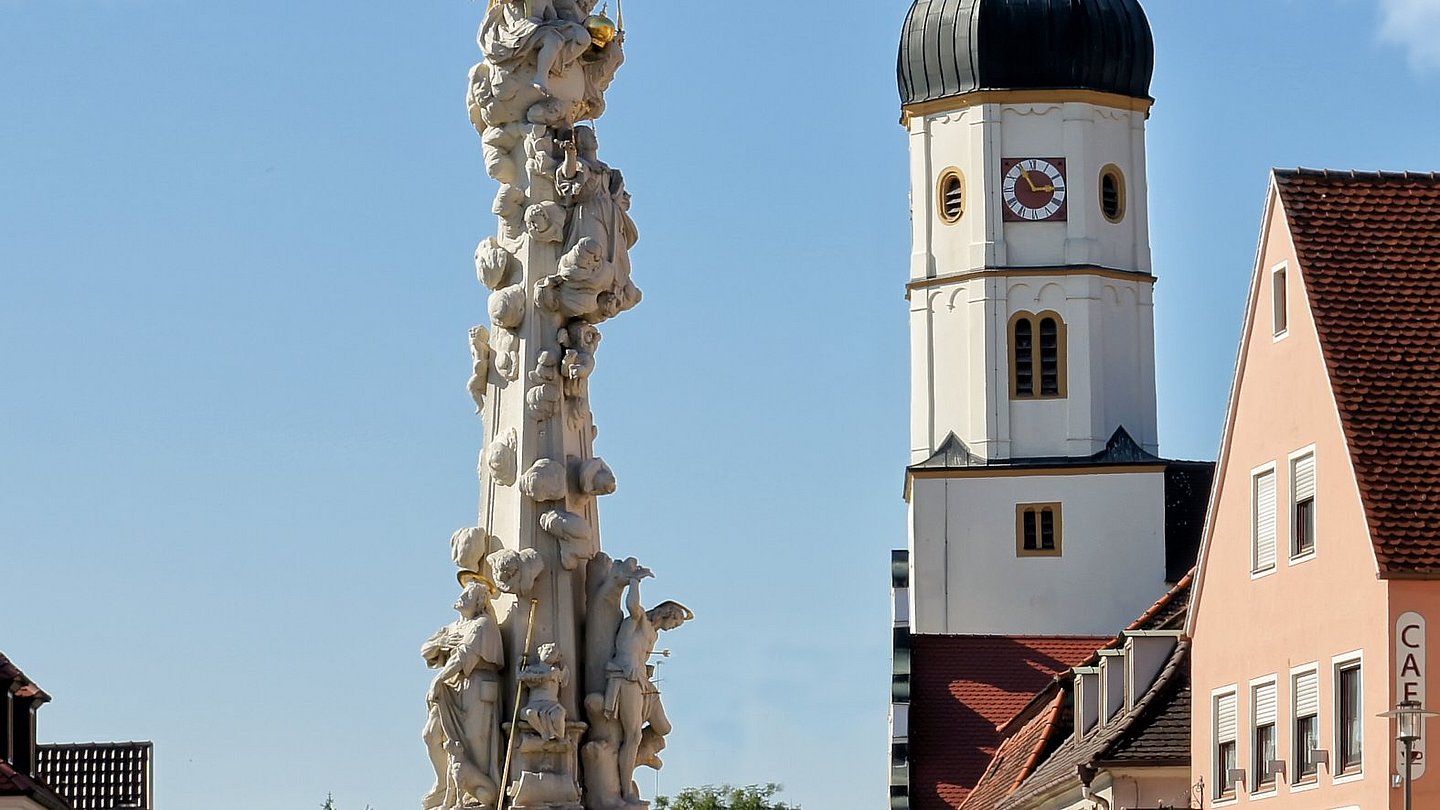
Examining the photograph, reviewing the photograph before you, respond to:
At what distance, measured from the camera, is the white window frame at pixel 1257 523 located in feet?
108

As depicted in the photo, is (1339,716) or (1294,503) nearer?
(1339,716)

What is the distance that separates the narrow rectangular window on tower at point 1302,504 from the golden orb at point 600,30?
16.2 metres

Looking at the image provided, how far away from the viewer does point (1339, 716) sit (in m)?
30.6

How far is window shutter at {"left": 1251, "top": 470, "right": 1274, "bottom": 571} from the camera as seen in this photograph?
33344mm

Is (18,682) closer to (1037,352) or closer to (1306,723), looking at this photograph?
(1306,723)

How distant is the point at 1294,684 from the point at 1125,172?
2167 inches

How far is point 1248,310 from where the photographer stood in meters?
33.8

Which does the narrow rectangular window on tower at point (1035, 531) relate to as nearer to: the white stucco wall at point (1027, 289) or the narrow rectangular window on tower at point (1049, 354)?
the white stucco wall at point (1027, 289)

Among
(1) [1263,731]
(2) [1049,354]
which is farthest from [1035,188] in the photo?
(1) [1263,731]

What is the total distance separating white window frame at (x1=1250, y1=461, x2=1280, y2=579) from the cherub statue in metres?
18.1

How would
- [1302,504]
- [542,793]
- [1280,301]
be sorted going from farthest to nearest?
[1280,301]
[1302,504]
[542,793]

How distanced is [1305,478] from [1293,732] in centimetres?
242

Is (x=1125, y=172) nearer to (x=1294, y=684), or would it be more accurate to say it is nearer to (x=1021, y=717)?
(x=1021, y=717)

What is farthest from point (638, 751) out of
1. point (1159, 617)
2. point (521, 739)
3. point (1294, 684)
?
point (1159, 617)
